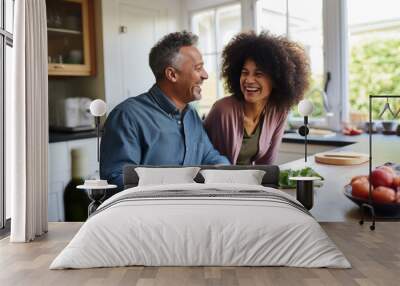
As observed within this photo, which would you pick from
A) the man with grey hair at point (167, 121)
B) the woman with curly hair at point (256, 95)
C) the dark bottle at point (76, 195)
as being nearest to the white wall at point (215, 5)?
the woman with curly hair at point (256, 95)

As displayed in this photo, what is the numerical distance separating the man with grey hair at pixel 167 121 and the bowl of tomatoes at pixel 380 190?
3.42ft

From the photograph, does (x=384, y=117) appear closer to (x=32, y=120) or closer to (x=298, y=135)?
(x=298, y=135)

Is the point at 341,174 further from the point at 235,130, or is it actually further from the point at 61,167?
the point at 61,167

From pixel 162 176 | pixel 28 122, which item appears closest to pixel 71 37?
pixel 28 122

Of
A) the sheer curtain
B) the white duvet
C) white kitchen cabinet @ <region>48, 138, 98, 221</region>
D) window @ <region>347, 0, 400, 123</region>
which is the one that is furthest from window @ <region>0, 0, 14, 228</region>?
window @ <region>347, 0, 400, 123</region>

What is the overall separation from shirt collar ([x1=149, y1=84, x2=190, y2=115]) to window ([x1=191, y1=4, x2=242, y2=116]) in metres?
0.17

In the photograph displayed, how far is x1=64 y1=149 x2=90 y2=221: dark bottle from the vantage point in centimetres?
465

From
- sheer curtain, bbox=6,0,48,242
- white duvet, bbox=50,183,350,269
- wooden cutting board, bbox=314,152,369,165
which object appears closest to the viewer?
white duvet, bbox=50,183,350,269

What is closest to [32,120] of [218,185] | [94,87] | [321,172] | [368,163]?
[94,87]

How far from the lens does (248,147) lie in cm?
432

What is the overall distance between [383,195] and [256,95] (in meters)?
1.25

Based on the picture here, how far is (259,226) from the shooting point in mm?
3176

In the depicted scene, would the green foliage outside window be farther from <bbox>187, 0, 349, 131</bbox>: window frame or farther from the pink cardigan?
the pink cardigan

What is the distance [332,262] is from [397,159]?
1.53m
